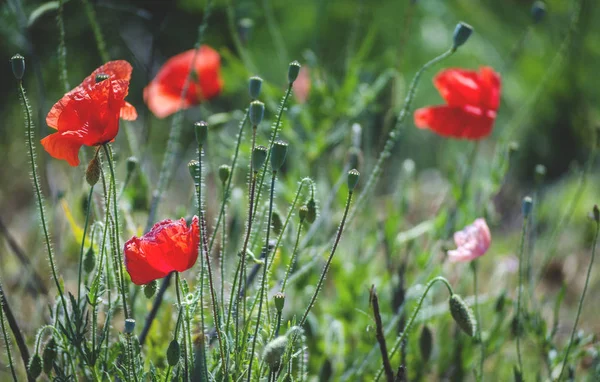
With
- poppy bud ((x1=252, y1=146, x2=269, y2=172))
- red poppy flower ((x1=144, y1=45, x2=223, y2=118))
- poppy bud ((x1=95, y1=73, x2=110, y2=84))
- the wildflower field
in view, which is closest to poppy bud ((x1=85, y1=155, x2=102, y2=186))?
the wildflower field

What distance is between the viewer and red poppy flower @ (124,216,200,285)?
0.84 metres

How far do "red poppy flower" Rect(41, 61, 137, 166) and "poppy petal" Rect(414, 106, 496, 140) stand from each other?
2.31 ft

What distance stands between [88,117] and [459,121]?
78 cm

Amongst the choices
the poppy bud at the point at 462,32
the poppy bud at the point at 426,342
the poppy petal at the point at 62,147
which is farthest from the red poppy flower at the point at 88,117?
the poppy bud at the point at 426,342

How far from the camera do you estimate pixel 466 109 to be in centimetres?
135

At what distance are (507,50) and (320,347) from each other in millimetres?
2684

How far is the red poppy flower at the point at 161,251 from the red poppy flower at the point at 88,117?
14cm

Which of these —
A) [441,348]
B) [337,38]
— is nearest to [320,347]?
[441,348]

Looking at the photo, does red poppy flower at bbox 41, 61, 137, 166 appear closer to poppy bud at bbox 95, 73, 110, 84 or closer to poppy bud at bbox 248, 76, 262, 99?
poppy bud at bbox 95, 73, 110, 84

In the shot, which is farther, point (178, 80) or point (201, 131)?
point (178, 80)

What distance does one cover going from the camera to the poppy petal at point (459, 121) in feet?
4.47

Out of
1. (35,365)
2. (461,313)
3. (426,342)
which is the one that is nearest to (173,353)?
(35,365)

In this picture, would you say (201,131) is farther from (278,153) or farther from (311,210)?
(311,210)

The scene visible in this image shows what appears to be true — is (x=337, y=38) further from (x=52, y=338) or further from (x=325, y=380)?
(x=52, y=338)
